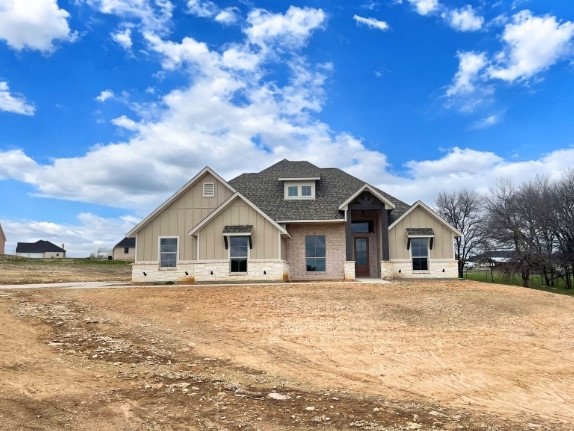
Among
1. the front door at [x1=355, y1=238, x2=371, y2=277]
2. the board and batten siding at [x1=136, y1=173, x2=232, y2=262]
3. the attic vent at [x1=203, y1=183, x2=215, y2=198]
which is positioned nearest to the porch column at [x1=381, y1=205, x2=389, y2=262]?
the front door at [x1=355, y1=238, x2=371, y2=277]

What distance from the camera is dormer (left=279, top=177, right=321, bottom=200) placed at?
2779 centimetres

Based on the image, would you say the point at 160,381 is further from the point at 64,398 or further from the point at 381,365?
the point at 381,365

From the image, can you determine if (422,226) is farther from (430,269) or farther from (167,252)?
(167,252)

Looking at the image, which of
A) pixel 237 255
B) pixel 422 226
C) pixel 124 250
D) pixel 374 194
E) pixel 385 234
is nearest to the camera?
pixel 237 255

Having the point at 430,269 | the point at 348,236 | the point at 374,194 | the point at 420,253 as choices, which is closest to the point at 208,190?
the point at 348,236

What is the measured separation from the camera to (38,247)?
108250 millimetres

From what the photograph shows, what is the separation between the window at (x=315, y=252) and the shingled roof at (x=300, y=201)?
4.55ft

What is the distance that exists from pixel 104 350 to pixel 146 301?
22.2ft

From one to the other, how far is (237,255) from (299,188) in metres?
6.59

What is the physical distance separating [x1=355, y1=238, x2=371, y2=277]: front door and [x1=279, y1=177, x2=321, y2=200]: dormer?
394 cm

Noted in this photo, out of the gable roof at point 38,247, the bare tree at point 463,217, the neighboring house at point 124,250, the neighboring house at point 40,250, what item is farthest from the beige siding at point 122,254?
the bare tree at point 463,217

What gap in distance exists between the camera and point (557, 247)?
44.5m

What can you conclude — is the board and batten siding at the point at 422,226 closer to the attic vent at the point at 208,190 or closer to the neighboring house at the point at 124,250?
the attic vent at the point at 208,190

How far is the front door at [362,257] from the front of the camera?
27.0m
